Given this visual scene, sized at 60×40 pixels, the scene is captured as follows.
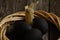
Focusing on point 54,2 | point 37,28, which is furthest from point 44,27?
point 54,2

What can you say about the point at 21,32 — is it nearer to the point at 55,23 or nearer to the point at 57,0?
the point at 55,23

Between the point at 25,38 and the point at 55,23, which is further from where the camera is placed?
the point at 55,23

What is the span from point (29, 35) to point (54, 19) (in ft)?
0.72

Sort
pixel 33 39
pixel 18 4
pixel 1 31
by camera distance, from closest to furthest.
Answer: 1. pixel 33 39
2. pixel 1 31
3. pixel 18 4

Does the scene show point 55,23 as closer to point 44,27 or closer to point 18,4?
point 44,27

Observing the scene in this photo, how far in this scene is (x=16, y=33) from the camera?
2.04ft

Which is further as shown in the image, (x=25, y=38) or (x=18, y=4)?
(x=18, y=4)

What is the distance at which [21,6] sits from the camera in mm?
965

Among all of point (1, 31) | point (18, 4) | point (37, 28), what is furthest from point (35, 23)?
point (18, 4)

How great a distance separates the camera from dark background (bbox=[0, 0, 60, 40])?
95 centimetres

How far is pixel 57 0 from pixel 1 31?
365 millimetres

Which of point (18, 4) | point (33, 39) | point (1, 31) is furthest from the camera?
point (18, 4)

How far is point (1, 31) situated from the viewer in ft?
2.41

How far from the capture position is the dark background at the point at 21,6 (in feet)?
3.11
